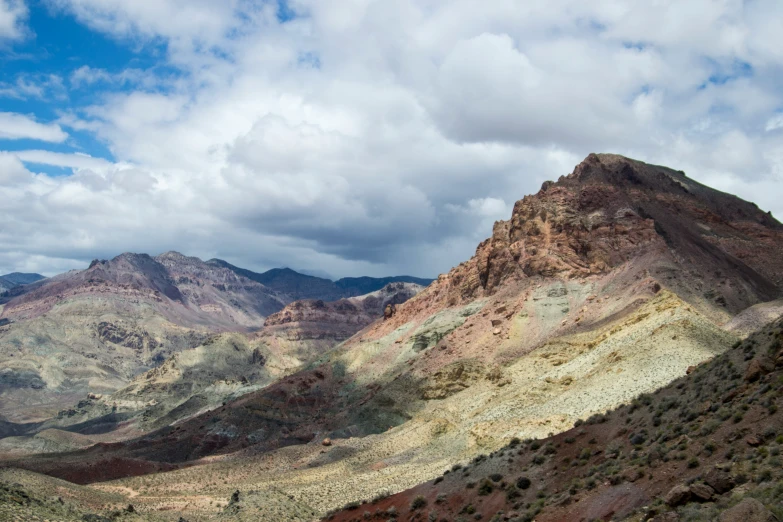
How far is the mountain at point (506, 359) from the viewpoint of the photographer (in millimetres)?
49375

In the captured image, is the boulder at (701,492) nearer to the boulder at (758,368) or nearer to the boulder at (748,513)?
the boulder at (748,513)

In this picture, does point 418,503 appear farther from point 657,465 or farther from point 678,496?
point 678,496

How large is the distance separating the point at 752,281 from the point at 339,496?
71988mm

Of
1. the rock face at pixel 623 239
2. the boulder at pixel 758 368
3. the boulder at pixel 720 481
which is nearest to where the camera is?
the boulder at pixel 720 481

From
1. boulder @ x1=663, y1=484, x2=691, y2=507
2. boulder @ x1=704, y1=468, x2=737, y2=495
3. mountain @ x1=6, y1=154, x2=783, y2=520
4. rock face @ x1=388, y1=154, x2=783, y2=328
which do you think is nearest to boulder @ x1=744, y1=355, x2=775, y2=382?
mountain @ x1=6, y1=154, x2=783, y2=520

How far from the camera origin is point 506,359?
77.9m

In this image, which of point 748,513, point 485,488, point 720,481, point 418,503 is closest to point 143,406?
point 418,503

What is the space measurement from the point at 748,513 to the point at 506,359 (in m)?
62.0

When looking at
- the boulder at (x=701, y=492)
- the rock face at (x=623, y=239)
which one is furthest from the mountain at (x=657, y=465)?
the rock face at (x=623, y=239)

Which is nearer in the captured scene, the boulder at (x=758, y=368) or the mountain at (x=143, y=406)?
the boulder at (x=758, y=368)

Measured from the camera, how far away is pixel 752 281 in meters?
91.4

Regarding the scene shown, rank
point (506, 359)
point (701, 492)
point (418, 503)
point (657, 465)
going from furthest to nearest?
point (506, 359) < point (418, 503) < point (657, 465) < point (701, 492)

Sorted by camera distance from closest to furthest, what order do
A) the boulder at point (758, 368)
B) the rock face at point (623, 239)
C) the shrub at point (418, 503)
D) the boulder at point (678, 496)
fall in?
the boulder at point (678, 496), the boulder at point (758, 368), the shrub at point (418, 503), the rock face at point (623, 239)

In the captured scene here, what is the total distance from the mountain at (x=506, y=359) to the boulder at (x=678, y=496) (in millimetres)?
3490
